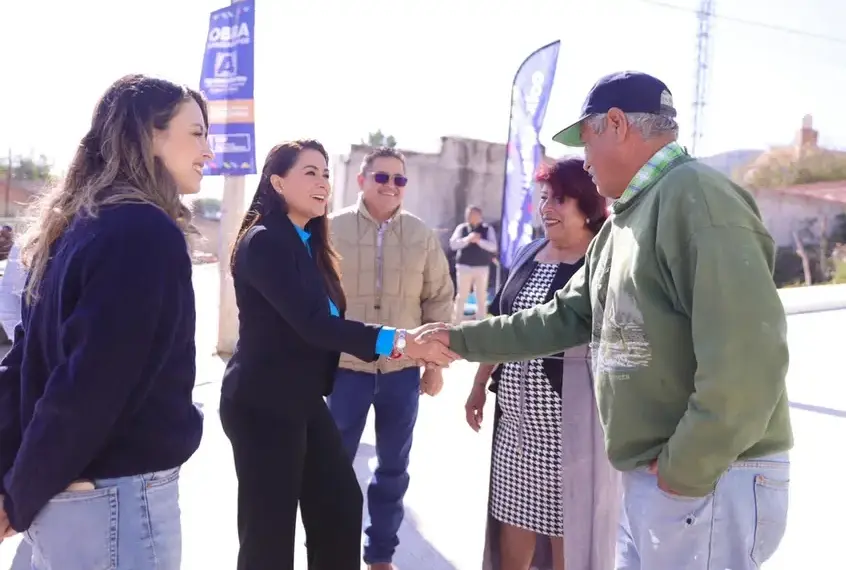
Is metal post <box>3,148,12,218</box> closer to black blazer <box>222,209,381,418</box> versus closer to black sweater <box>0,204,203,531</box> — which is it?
black blazer <box>222,209,381,418</box>

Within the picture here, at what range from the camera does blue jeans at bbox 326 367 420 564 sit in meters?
3.62

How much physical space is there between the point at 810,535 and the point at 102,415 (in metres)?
3.98

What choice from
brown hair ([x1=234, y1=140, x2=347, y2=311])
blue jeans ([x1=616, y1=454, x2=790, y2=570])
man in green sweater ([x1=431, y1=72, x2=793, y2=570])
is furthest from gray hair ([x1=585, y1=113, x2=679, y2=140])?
brown hair ([x1=234, y1=140, x2=347, y2=311])

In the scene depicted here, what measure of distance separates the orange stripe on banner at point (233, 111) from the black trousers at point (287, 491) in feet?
19.2

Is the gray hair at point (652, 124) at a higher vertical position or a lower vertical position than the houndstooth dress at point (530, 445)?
higher

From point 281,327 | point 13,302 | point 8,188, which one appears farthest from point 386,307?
point 8,188

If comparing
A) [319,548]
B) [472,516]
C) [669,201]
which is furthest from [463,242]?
[669,201]

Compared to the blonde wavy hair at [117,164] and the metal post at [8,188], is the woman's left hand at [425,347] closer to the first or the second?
the blonde wavy hair at [117,164]

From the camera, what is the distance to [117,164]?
1.80m

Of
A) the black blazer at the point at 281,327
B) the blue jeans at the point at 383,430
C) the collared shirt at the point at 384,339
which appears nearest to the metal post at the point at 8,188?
the blue jeans at the point at 383,430

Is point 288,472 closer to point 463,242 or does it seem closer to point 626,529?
point 626,529

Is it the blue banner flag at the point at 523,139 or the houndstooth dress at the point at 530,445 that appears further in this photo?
the blue banner flag at the point at 523,139

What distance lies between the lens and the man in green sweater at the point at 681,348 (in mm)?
1711

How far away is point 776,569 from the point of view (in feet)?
12.3
